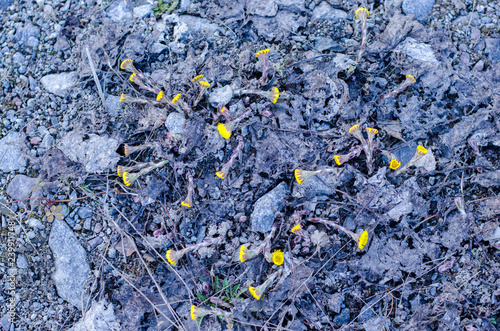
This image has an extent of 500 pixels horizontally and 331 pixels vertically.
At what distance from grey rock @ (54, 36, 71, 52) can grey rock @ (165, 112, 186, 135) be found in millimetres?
1522

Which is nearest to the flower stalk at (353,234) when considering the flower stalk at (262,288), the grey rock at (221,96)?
the flower stalk at (262,288)

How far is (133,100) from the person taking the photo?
3143mm

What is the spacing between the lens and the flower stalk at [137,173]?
115 inches

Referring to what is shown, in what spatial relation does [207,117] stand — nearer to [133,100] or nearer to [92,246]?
[133,100]

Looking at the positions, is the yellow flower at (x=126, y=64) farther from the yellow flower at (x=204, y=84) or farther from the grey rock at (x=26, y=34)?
the grey rock at (x=26, y=34)

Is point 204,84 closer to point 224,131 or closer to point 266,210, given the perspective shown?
point 224,131

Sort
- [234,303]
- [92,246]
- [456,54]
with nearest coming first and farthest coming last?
[234,303] < [92,246] < [456,54]

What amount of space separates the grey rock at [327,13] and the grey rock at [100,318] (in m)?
3.49

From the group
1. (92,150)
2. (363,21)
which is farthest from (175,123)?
(363,21)

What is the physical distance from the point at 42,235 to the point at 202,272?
1590mm

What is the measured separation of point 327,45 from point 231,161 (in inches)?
62.8

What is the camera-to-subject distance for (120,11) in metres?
3.62

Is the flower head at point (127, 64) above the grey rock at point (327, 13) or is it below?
below

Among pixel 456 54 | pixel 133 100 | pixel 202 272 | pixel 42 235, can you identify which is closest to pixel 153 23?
pixel 133 100
